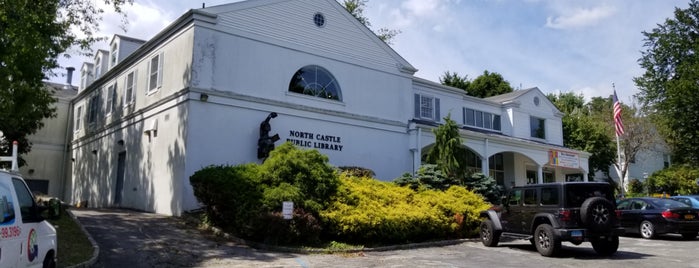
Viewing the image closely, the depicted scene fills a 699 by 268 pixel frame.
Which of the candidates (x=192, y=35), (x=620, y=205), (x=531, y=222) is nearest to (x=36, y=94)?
(x=192, y=35)

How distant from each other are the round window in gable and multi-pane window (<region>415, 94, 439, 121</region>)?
6.96m

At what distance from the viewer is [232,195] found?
43.4 ft

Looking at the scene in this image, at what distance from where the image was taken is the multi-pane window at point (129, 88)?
2284 centimetres

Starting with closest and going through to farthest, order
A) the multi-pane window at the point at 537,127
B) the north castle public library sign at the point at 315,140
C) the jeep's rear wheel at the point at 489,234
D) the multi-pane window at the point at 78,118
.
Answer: the jeep's rear wheel at the point at 489,234
the north castle public library sign at the point at 315,140
the multi-pane window at the point at 78,118
the multi-pane window at the point at 537,127

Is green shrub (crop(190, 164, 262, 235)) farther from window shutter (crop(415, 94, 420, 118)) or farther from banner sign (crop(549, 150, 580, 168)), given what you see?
banner sign (crop(549, 150, 580, 168))

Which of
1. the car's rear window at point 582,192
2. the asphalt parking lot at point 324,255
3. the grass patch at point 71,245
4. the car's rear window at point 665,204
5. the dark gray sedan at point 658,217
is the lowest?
the asphalt parking lot at point 324,255

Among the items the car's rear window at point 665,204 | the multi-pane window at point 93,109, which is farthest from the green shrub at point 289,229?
the multi-pane window at point 93,109

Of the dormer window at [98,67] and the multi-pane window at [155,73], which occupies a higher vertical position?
the dormer window at [98,67]

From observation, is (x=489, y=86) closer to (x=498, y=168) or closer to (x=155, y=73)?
(x=498, y=168)

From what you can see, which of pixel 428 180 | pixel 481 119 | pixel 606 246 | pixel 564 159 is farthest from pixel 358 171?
pixel 564 159

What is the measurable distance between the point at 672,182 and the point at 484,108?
18652 mm

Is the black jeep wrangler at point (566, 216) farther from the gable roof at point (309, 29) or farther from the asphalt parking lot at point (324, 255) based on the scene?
the gable roof at point (309, 29)

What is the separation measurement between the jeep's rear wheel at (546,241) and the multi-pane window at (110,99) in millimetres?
20431

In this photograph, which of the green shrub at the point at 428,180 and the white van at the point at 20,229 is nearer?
the white van at the point at 20,229
